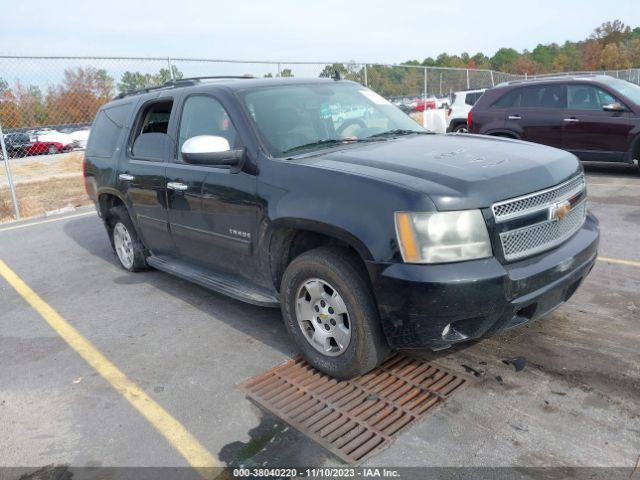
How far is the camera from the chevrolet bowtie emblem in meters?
3.06

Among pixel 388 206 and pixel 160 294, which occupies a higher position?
pixel 388 206

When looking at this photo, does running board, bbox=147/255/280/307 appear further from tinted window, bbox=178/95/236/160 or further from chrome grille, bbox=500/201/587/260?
chrome grille, bbox=500/201/587/260

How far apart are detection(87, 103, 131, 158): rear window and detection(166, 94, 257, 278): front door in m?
1.31

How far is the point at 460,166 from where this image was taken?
308 cm

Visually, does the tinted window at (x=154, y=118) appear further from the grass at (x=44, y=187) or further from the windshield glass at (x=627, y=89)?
the windshield glass at (x=627, y=89)

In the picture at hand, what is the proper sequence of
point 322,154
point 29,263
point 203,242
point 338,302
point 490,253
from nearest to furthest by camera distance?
point 490,253
point 338,302
point 322,154
point 203,242
point 29,263

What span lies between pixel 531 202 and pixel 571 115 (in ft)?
24.4

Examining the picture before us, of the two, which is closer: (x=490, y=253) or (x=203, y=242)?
(x=490, y=253)

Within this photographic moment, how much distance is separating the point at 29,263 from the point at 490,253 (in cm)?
590

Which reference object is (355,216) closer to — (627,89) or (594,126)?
(594,126)

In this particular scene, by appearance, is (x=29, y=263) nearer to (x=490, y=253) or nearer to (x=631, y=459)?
(x=490, y=253)

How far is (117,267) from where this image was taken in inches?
243

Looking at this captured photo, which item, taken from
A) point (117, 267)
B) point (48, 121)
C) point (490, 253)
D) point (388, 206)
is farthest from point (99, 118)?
point (48, 121)

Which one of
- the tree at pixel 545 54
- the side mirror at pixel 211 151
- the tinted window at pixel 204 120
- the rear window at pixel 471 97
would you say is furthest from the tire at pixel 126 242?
Answer: the tree at pixel 545 54
